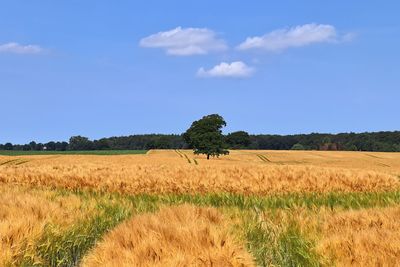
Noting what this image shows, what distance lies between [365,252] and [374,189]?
561 inches

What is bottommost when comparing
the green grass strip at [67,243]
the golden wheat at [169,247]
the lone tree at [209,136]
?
the green grass strip at [67,243]

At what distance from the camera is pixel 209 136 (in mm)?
64375

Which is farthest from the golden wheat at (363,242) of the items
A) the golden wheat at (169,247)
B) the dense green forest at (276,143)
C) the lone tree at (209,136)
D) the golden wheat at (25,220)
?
the dense green forest at (276,143)

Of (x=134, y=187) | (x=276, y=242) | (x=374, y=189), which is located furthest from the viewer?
(x=374, y=189)

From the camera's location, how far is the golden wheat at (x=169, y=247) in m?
3.43

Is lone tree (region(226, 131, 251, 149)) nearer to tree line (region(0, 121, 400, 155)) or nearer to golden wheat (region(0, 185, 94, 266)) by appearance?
tree line (region(0, 121, 400, 155))

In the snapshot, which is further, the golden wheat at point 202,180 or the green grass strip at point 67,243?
the golden wheat at point 202,180

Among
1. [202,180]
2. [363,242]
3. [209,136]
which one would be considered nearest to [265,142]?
[209,136]

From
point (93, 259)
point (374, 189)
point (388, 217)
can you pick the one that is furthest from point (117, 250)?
point (374, 189)

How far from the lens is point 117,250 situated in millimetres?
3625

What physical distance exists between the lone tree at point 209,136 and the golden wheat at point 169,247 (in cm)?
5957

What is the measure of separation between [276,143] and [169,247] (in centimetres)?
13423

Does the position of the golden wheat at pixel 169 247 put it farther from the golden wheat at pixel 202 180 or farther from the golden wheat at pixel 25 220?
the golden wheat at pixel 202 180

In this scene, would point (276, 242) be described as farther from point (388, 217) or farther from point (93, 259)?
point (93, 259)
